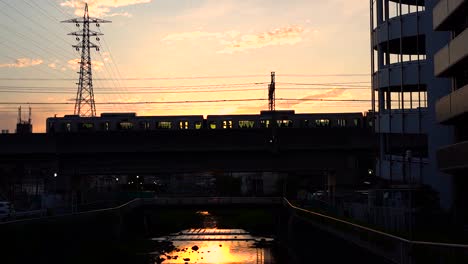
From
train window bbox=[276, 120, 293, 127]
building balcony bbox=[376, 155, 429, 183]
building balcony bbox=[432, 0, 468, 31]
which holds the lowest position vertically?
building balcony bbox=[376, 155, 429, 183]

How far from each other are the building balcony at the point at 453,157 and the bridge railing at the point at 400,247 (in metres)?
12.4

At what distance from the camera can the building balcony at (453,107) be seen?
→ 37750 millimetres

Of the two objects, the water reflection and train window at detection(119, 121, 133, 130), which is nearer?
the water reflection

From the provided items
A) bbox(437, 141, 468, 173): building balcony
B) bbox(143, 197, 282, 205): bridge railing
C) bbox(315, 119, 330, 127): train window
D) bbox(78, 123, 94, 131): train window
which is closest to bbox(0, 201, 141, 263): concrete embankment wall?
bbox(143, 197, 282, 205): bridge railing

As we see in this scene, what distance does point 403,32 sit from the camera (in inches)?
2138

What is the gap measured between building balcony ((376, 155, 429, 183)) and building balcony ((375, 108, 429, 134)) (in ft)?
7.89

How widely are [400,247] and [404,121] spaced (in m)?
39.1

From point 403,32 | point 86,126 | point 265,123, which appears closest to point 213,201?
point 265,123

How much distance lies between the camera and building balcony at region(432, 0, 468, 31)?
3779 centimetres

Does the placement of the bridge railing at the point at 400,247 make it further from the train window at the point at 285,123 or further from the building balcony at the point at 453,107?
the train window at the point at 285,123

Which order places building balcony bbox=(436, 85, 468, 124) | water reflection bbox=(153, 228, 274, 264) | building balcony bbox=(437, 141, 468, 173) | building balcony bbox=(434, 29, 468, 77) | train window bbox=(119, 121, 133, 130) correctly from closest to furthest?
building balcony bbox=(434, 29, 468, 77) → building balcony bbox=(437, 141, 468, 173) → building balcony bbox=(436, 85, 468, 124) → water reflection bbox=(153, 228, 274, 264) → train window bbox=(119, 121, 133, 130)

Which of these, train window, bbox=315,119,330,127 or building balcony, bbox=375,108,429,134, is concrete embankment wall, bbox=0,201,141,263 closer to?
building balcony, bbox=375,108,429,134

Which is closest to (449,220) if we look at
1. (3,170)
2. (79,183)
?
(79,183)

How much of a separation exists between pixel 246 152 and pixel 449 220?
153 ft
